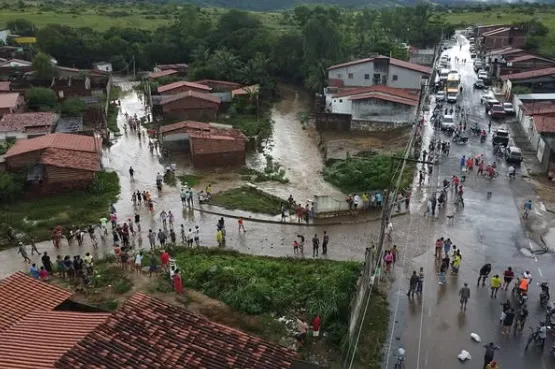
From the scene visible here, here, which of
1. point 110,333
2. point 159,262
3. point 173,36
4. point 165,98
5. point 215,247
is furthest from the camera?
point 173,36

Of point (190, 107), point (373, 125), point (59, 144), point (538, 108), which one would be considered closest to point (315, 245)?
point (59, 144)

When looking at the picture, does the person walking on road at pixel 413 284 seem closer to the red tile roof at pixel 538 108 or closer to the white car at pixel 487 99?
the red tile roof at pixel 538 108

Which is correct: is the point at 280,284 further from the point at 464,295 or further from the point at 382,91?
the point at 382,91

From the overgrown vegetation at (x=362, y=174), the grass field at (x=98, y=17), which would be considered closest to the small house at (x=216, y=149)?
the overgrown vegetation at (x=362, y=174)

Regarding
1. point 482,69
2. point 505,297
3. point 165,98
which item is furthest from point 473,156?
point 482,69

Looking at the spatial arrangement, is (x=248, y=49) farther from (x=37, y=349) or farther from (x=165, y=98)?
(x=37, y=349)

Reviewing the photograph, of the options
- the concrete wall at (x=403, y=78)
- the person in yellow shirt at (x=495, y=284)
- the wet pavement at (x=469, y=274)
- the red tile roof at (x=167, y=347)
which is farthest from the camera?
the concrete wall at (x=403, y=78)

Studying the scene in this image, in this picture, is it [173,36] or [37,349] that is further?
[173,36]
